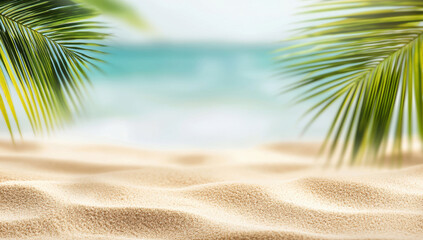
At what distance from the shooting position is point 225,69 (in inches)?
332

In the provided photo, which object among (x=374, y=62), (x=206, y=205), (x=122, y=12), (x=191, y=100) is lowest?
(x=191, y=100)

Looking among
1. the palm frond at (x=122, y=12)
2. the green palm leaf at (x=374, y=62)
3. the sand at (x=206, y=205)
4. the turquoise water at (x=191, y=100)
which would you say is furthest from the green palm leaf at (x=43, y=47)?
the turquoise water at (x=191, y=100)

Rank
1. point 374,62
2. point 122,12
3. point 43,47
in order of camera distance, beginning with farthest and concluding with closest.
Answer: point 43,47 < point 374,62 < point 122,12

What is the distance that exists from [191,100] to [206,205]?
18.3 ft

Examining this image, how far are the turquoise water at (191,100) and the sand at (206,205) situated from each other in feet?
3.03

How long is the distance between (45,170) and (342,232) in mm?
917

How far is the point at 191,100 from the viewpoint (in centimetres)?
642

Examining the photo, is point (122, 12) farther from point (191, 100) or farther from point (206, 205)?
point (191, 100)

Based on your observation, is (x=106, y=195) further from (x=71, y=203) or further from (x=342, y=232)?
(x=342, y=232)

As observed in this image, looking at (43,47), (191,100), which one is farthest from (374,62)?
(191,100)

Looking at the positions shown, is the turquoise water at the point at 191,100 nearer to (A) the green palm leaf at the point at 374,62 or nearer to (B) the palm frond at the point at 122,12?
(A) the green palm leaf at the point at 374,62

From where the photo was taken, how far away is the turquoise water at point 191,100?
418 cm

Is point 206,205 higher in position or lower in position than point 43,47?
lower

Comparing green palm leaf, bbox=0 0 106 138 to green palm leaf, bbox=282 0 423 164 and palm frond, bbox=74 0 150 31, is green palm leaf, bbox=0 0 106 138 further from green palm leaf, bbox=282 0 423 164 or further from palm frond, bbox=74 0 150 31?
green palm leaf, bbox=282 0 423 164
